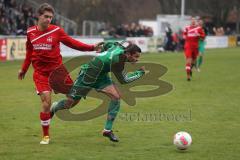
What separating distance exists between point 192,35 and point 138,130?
1182 cm

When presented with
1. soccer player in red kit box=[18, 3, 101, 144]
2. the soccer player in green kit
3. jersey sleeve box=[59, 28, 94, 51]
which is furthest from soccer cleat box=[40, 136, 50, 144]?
jersey sleeve box=[59, 28, 94, 51]

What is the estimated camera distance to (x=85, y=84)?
33.8 ft

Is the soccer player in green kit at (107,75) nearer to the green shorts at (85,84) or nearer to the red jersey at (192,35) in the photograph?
the green shorts at (85,84)

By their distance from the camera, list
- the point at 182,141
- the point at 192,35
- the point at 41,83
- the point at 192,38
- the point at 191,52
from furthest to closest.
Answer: the point at 192,35 < the point at 192,38 < the point at 191,52 < the point at 41,83 < the point at 182,141

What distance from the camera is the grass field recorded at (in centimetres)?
937

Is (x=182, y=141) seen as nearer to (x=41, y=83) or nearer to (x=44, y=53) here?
(x=41, y=83)

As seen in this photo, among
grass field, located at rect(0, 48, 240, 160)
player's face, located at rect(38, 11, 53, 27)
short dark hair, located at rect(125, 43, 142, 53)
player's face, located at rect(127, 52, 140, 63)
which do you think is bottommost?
grass field, located at rect(0, 48, 240, 160)

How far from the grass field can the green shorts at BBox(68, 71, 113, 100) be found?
81 cm

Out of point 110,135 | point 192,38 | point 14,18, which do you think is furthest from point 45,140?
point 14,18

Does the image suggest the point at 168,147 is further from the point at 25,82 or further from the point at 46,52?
the point at 25,82

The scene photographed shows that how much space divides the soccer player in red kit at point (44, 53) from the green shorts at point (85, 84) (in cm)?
45

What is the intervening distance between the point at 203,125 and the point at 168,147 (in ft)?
7.89

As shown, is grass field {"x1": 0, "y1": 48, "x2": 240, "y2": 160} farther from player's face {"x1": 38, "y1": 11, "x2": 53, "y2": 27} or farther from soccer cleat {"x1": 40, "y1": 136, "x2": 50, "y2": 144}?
player's face {"x1": 38, "y1": 11, "x2": 53, "y2": 27}

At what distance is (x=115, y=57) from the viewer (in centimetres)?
994
